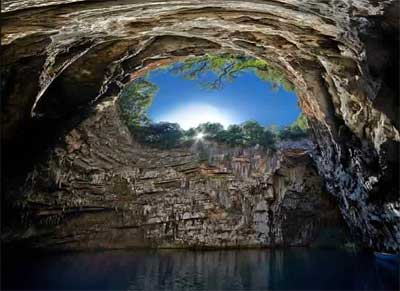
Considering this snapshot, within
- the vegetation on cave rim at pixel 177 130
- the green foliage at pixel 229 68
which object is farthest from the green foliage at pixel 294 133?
the green foliage at pixel 229 68

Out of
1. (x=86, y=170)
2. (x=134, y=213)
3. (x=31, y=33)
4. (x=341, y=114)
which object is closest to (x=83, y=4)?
(x=31, y=33)

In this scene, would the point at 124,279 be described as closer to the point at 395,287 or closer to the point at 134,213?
the point at 395,287

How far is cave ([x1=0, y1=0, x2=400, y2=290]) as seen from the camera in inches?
223

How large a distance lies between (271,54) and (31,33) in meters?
5.06

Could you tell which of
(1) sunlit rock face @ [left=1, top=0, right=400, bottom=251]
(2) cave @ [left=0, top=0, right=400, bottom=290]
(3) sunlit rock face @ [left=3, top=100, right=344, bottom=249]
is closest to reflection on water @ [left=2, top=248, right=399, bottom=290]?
(2) cave @ [left=0, top=0, right=400, bottom=290]

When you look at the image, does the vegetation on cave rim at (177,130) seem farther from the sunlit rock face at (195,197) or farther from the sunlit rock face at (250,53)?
the sunlit rock face at (250,53)

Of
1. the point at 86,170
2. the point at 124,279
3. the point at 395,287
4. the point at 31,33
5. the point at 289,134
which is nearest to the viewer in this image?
the point at 31,33

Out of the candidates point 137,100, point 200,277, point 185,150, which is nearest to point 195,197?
point 185,150

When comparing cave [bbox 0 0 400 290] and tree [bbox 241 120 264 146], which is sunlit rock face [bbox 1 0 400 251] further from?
tree [bbox 241 120 264 146]

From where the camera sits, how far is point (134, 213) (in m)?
15.4

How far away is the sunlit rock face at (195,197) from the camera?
49.0ft

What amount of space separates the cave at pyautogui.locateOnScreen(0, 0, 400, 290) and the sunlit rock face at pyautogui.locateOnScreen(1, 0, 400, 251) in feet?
0.11

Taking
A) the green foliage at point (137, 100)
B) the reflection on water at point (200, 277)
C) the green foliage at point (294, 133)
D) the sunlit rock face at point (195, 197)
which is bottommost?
the reflection on water at point (200, 277)

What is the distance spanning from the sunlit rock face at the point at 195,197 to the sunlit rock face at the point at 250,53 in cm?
421
